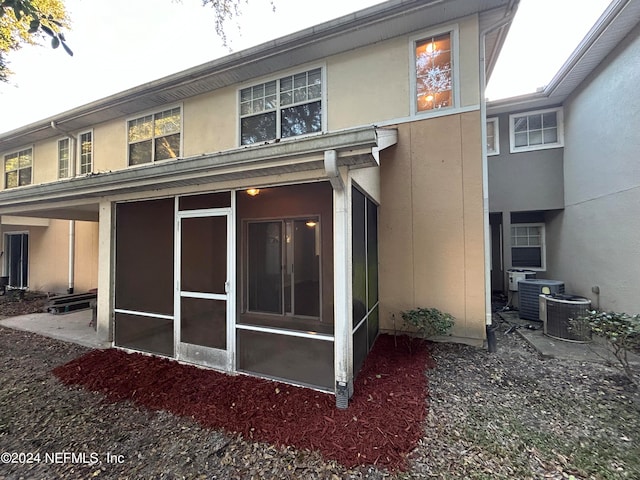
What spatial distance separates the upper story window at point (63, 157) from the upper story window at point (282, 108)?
6988 millimetres

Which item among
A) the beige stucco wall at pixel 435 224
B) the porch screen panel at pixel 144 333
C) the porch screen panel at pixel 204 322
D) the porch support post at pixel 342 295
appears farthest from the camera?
the beige stucco wall at pixel 435 224

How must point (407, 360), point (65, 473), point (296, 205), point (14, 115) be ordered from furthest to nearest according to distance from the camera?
point (14, 115)
point (407, 360)
point (296, 205)
point (65, 473)

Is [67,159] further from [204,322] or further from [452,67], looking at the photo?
[452,67]

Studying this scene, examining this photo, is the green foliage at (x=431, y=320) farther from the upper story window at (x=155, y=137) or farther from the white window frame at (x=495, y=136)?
the upper story window at (x=155, y=137)

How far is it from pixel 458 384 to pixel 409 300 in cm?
172

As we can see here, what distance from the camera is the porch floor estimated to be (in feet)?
17.1

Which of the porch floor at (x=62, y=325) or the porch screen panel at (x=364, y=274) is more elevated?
the porch screen panel at (x=364, y=274)

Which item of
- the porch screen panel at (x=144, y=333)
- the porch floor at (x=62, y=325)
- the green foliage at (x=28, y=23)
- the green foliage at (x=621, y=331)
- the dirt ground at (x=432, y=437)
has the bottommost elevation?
the dirt ground at (x=432, y=437)

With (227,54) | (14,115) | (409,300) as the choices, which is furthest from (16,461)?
(14,115)

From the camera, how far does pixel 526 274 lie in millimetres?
7270

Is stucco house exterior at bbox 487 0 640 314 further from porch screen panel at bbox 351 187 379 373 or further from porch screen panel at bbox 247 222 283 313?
porch screen panel at bbox 247 222 283 313

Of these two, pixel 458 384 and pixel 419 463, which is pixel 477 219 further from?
pixel 419 463

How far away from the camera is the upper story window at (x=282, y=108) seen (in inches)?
228

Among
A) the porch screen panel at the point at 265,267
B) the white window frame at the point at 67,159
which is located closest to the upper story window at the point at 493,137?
the porch screen panel at the point at 265,267
